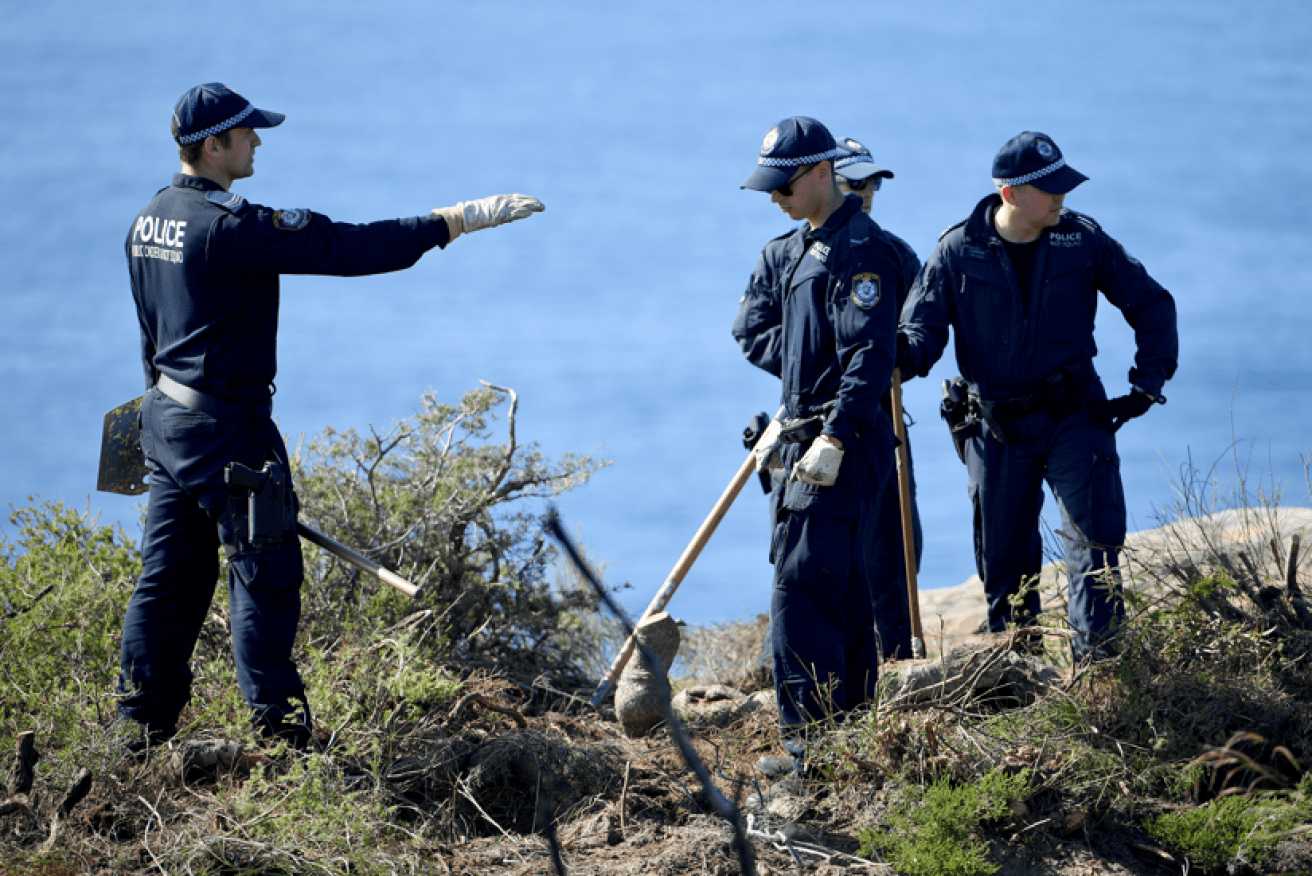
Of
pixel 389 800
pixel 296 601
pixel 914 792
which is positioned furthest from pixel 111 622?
pixel 914 792

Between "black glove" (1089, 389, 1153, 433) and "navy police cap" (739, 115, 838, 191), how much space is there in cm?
196

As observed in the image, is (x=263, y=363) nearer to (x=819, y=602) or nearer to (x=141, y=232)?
(x=141, y=232)

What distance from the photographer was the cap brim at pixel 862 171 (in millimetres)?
7641

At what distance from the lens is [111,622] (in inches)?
256

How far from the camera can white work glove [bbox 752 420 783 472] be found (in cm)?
588

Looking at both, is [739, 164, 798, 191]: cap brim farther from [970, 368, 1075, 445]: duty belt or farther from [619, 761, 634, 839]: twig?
[619, 761, 634, 839]: twig

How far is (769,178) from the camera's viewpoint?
219 inches

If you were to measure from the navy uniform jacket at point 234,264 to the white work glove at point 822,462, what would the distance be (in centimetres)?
177

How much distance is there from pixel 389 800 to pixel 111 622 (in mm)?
2078

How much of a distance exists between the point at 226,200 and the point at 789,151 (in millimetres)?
2347

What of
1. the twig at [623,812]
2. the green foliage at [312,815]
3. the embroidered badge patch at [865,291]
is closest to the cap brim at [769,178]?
the embroidered badge patch at [865,291]

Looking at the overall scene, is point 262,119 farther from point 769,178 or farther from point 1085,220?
point 1085,220

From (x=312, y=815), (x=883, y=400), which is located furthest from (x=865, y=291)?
(x=312, y=815)

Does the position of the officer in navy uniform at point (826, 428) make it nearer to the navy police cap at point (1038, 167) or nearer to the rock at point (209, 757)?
the navy police cap at point (1038, 167)
